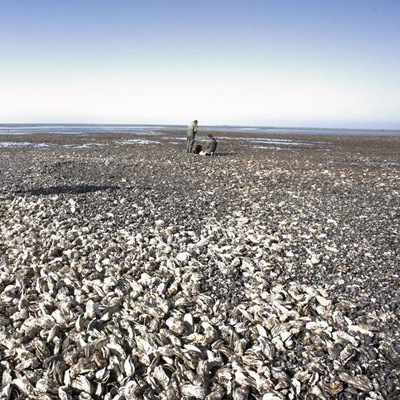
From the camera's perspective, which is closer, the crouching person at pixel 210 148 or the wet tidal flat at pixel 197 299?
the wet tidal flat at pixel 197 299

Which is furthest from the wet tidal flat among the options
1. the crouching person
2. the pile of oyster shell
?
the crouching person

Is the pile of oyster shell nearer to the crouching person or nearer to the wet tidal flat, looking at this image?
the wet tidal flat

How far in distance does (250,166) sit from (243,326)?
1738 cm

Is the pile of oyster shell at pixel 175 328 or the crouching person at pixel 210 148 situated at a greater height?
the crouching person at pixel 210 148

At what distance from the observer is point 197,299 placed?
635cm

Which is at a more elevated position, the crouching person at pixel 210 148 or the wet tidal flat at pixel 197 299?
the crouching person at pixel 210 148

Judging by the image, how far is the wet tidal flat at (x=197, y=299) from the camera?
482 centimetres

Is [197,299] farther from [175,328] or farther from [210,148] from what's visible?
[210,148]

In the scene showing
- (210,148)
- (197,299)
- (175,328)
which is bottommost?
(175,328)

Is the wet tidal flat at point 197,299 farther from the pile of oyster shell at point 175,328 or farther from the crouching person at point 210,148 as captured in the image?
the crouching person at point 210,148

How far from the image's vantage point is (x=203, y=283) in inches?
269

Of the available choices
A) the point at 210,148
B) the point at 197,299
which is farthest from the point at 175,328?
the point at 210,148

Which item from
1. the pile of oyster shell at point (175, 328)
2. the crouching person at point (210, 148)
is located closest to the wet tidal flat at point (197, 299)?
the pile of oyster shell at point (175, 328)

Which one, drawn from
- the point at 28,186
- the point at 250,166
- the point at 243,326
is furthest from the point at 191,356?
the point at 250,166
